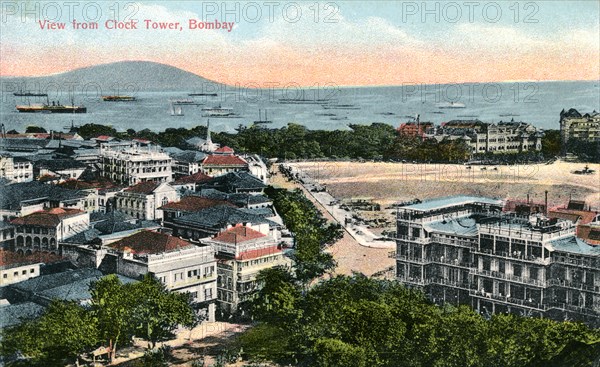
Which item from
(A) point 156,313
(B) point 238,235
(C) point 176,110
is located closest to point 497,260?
(B) point 238,235

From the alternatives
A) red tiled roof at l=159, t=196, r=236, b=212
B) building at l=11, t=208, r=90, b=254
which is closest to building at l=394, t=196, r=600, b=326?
red tiled roof at l=159, t=196, r=236, b=212

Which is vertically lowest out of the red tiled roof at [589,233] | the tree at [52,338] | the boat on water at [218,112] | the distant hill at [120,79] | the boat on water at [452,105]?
the tree at [52,338]

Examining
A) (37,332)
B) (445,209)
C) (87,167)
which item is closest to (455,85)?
(445,209)

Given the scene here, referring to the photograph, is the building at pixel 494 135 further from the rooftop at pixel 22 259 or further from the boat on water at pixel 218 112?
the rooftop at pixel 22 259

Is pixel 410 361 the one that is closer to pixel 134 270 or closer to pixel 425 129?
pixel 134 270

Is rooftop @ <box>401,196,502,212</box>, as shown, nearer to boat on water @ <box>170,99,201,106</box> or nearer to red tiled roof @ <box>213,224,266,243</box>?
red tiled roof @ <box>213,224,266,243</box>

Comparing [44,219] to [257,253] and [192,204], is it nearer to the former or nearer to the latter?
[192,204]

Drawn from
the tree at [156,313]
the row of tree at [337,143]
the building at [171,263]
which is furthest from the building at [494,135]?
the tree at [156,313]
